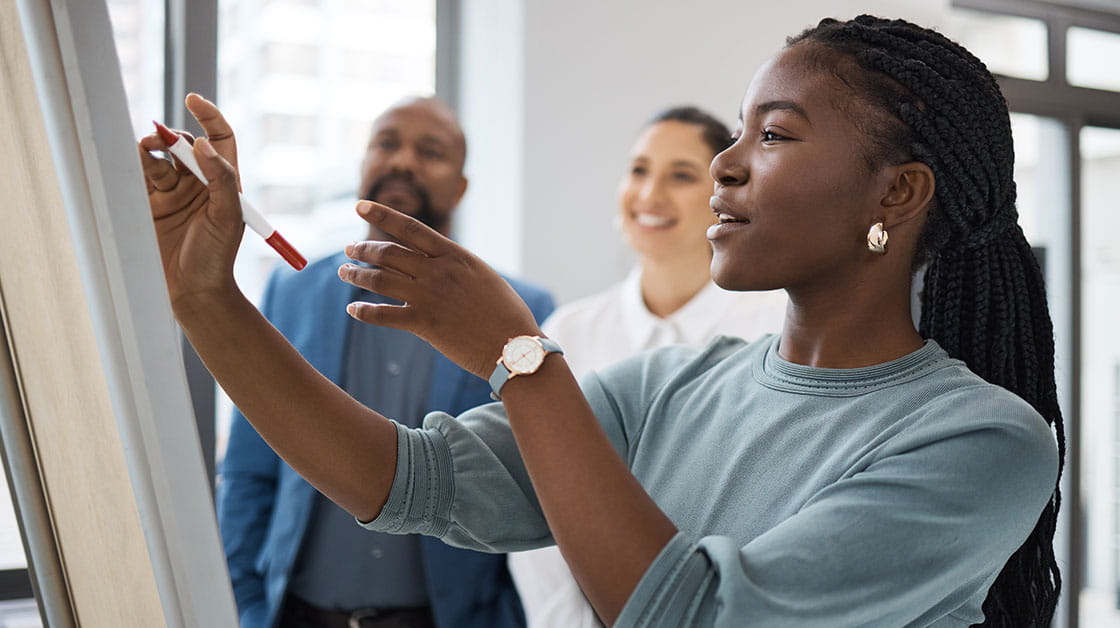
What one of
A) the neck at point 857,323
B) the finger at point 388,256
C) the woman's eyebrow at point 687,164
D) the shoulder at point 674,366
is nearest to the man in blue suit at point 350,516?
the woman's eyebrow at point 687,164

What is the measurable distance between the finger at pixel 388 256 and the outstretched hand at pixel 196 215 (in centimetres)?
12

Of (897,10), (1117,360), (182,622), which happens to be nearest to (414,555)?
(182,622)

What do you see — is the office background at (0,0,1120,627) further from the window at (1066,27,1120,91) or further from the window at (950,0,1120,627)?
the window at (1066,27,1120,91)

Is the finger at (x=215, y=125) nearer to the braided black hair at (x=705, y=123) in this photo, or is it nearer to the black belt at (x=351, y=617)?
the black belt at (x=351, y=617)

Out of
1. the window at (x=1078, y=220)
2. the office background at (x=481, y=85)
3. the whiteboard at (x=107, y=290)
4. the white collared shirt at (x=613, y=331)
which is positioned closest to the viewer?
the whiteboard at (x=107, y=290)

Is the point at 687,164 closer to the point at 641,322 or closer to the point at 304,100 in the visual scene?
the point at 641,322

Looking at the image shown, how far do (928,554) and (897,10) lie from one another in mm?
2397

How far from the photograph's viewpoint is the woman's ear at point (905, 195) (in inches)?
33.8

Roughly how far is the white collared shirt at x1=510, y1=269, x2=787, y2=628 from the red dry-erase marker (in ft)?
2.99

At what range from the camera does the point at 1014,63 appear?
3.15m

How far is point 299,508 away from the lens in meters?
1.67

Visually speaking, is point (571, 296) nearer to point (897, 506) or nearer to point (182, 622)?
point (897, 506)

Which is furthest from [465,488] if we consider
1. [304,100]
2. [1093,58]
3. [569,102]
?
[1093,58]

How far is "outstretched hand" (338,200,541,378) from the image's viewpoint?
2.24 ft
